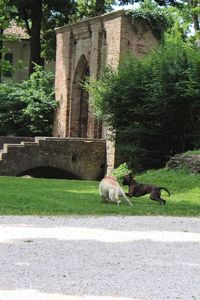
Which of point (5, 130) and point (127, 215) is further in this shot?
point (5, 130)

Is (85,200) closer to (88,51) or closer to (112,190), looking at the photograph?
(112,190)

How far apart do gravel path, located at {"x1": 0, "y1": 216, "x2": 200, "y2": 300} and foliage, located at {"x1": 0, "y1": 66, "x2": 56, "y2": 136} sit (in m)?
23.4

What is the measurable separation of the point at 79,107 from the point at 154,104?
1175cm

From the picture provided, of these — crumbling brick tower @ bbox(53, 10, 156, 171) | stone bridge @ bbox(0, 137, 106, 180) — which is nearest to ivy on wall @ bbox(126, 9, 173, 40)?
crumbling brick tower @ bbox(53, 10, 156, 171)

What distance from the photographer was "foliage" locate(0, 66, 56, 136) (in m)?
34.2

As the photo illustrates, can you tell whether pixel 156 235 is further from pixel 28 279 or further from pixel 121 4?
pixel 121 4

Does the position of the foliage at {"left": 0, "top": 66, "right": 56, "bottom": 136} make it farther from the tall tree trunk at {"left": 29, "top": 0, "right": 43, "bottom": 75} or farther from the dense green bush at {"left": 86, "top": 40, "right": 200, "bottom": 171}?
the dense green bush at {"left": 86, "top": 40, "right": 200, "bottom": 171}

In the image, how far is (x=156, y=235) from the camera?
9578 millimetres

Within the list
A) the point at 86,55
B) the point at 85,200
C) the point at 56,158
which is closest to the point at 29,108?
the point at 86,55

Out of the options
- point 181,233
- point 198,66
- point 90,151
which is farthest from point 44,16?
point 181,233

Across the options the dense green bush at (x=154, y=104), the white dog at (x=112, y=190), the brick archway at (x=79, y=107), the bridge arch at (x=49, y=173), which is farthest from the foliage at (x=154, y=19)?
the white dog at (x=112, y=190)

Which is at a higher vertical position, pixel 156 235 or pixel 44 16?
pixel 44 16

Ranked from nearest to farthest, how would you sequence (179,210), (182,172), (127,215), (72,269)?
(72,269), (127,215), (179,210), (182,172)

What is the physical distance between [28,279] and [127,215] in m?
5.98
